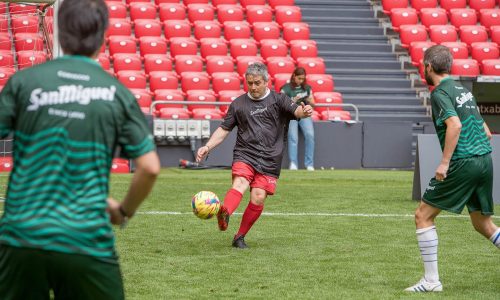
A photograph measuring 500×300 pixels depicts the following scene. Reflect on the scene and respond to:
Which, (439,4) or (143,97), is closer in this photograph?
(143,97)

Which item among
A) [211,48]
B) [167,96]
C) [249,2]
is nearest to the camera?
[167,96]

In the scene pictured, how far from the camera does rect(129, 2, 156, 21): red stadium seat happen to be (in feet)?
77.7

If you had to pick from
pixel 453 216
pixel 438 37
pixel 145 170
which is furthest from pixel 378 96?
pixel 145 170

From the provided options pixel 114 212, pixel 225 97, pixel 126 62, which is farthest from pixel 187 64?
pixel 114 212

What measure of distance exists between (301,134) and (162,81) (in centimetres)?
324

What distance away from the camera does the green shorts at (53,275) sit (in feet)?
12.1

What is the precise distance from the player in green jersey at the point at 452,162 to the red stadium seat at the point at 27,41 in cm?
1162

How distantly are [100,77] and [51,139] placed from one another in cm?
29

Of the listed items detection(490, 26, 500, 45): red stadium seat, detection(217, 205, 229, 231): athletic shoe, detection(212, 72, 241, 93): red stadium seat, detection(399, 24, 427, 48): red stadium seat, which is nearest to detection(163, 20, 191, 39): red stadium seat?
detection(212, 72, 241, 93): red stadium seat

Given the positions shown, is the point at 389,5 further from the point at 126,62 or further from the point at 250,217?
the point at 250,217

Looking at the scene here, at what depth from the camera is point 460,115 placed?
7.29 m

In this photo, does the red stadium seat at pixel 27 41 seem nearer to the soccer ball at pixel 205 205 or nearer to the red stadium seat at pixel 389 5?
the soccer ball at pixel 205 205

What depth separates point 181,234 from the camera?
35.7 ft

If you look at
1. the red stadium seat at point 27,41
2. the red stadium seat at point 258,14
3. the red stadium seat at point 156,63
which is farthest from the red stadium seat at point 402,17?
the red stadium seat at point 27,41
